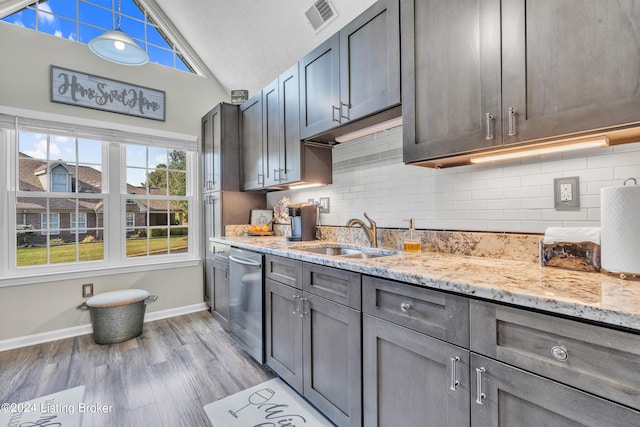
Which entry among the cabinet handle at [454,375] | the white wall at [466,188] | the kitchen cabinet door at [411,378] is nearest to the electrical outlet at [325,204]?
the white wall at [466,188]

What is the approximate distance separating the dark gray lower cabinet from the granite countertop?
0.82 ft

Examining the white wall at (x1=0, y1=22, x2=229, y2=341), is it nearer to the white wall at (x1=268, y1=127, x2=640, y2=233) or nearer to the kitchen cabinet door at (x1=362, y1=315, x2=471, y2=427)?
the white wall at (x1=268, y1=127, x2=640, y2=233)

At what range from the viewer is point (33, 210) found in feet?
9.54

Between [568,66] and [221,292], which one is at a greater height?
[568,66]

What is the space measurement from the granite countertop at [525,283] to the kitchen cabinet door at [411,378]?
22 cm

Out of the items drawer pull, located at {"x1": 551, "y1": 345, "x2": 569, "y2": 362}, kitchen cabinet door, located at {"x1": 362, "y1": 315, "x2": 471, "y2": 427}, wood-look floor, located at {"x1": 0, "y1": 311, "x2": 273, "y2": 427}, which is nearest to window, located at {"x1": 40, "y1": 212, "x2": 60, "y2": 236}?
wood-look floor, located at {"x1": 0, "y1": 311, "x2": 273, "y2": 427}

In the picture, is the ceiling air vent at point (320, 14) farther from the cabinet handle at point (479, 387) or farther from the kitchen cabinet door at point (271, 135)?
the cabinet handle at point (479, 387)

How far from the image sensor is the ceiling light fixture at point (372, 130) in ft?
6.55

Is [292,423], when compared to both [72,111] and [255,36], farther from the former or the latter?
[72,111]

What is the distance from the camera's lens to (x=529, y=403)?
2.86 ft

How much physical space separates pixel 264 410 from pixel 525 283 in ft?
5.21

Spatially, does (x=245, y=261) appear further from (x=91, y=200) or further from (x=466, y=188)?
(x=91, y=200)

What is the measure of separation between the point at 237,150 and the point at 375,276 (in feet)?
8.32

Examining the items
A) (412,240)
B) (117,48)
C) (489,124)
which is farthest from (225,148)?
(489,124)
